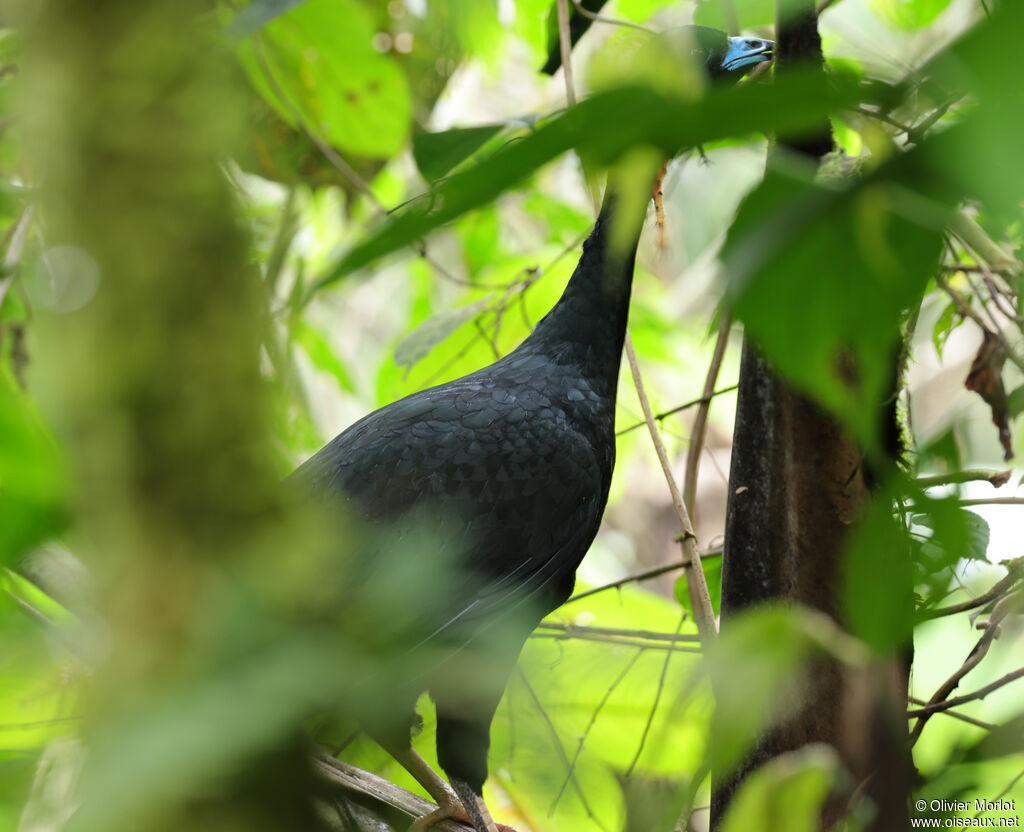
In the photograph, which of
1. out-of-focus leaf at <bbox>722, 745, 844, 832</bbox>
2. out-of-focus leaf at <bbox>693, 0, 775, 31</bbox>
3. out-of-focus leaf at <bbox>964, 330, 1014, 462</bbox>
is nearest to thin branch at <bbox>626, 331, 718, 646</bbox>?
out-of-focus leaf at <bbox>964, 330, 1014, 462</bbox>

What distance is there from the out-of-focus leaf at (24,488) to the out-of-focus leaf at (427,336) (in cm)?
162

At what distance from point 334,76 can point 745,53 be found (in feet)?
3.22

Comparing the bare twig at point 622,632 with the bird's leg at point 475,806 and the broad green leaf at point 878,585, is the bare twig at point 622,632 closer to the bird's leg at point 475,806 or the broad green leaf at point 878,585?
the bird's leg at point 475,806

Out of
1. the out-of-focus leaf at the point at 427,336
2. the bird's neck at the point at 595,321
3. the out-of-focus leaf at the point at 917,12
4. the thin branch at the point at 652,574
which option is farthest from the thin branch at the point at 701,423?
the out-of-focus leaf at the point at 917,12

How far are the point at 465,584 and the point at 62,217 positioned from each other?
1.26 metres

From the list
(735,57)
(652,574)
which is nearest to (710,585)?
(652,574)

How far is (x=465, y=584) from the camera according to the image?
1.64m

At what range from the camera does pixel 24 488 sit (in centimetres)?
50

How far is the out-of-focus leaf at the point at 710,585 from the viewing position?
6.45 ft

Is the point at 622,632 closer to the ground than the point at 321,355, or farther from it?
closer to the ground

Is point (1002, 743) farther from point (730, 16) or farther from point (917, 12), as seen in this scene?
→ point (917, 12)

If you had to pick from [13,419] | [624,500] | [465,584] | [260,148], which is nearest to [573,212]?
[260,148]

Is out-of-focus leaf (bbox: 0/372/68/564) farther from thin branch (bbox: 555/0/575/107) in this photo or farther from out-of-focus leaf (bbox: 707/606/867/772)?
thin branch (bbox: 555/0/575/107)

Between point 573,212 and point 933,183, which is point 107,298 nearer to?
point 933,183
